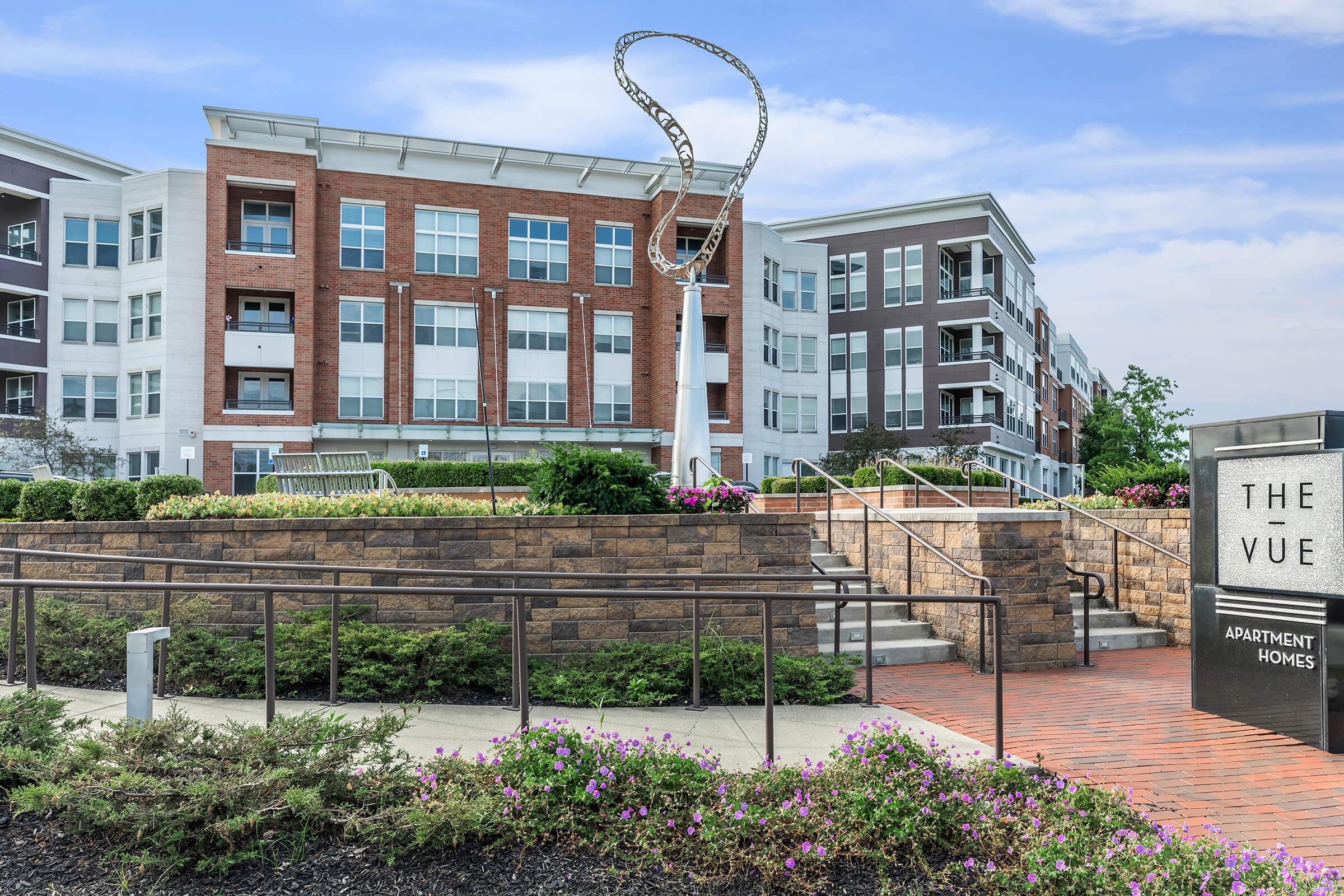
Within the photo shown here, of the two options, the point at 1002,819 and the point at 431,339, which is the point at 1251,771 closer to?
the point at 1002,819

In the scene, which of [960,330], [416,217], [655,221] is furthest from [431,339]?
[960,330]

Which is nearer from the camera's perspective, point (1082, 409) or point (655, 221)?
point (655, 221)

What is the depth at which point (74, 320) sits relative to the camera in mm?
35312

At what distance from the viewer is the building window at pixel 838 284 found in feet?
158

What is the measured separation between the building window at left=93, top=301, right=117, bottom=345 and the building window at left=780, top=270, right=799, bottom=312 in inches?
1079

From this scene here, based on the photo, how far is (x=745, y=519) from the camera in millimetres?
9227

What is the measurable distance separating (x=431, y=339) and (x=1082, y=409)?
74011 mm

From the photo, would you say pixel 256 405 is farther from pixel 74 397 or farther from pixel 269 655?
pixel 269 655

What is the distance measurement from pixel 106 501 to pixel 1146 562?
1259cm

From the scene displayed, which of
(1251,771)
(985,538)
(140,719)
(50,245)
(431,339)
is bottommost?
(1251,771)

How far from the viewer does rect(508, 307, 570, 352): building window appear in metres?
37.2

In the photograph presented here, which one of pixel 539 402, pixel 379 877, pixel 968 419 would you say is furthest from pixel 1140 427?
pixel 379 877

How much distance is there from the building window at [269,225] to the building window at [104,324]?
5989 mm

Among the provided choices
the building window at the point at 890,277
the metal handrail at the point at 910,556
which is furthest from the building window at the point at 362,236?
the metal handrail at the point at 910,556
